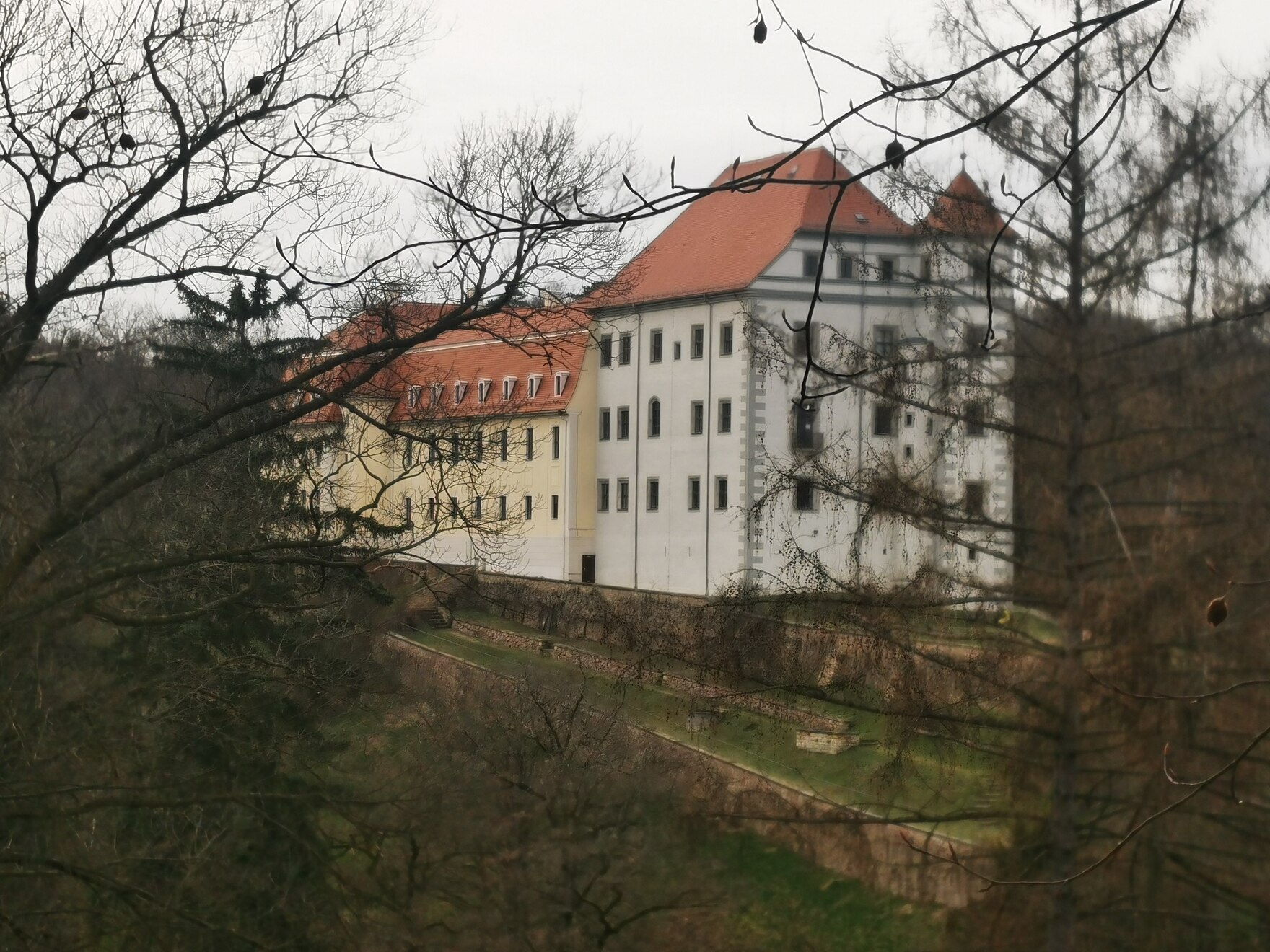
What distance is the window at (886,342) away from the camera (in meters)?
15.4

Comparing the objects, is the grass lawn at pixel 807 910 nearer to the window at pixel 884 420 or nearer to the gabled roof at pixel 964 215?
the window at pixel 884 420

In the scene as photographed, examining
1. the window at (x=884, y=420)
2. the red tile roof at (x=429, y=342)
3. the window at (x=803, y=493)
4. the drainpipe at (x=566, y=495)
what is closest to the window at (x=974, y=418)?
the window at (x=884, y=420)

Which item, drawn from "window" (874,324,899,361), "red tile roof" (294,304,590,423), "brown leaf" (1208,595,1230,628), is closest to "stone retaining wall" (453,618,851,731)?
"window" (874,324,899,361)

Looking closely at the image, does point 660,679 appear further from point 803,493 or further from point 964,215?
point 964,215

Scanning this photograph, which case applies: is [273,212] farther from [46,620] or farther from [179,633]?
[179,633]

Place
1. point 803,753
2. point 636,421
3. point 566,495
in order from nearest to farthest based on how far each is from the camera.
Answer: point 803,753 < point 636,421 < point 566,495

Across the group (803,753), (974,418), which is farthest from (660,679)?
(803,753)

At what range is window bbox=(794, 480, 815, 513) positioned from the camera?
15.0 metres

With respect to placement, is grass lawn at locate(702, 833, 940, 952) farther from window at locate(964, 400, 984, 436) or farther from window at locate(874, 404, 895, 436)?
window at locate(964, 400, 984, 436)

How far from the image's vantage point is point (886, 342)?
15.9 m

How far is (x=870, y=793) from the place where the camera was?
49.3 ft

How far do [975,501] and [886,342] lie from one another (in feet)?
6.14

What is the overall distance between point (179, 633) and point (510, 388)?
119 ft

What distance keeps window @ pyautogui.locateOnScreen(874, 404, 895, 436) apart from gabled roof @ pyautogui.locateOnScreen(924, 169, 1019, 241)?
1.83 metres
